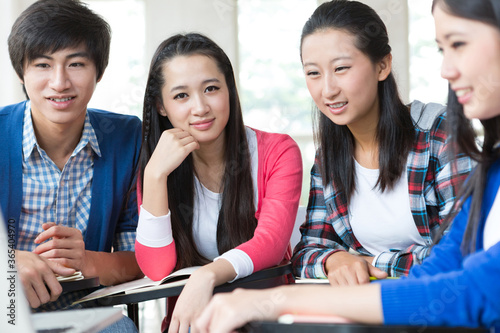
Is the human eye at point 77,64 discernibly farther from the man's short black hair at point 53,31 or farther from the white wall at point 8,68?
the white wall at point 8,68

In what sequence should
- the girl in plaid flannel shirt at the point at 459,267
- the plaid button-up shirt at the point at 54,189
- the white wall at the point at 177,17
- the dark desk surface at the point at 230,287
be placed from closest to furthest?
the girl in plaid flannel shirt at the point at 459,267 < the dark desk surface at the point at 230,287 < the plaid button-up shirt at the point at 54,189 < the white wall at the point at 177,17

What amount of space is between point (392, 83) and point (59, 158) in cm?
106

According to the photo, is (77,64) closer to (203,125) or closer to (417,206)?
(203,125)

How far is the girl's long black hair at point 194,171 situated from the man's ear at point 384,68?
466mm

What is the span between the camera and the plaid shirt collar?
1.67m

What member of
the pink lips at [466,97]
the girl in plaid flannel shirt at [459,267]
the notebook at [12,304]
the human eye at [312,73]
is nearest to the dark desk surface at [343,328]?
the girl in plaid flannel shirt at [459,267]

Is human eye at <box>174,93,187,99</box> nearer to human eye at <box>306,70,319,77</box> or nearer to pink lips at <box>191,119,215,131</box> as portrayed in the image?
pink lips at <box>191,119,215,131</box>

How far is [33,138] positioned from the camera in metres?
1.67

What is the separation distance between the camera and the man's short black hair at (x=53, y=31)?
1.64 m

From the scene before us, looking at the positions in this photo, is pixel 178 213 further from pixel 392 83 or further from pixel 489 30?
pixel 489 30

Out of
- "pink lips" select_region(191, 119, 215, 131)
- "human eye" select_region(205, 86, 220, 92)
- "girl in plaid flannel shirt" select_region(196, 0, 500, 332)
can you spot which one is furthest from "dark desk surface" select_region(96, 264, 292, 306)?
"human eye" select_region(205, 86, 220, 92)

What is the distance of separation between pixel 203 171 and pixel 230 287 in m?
0.55

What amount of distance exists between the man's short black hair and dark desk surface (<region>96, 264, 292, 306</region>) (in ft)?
2.64

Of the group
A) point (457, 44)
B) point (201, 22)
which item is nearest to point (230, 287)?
point (457, 44)
